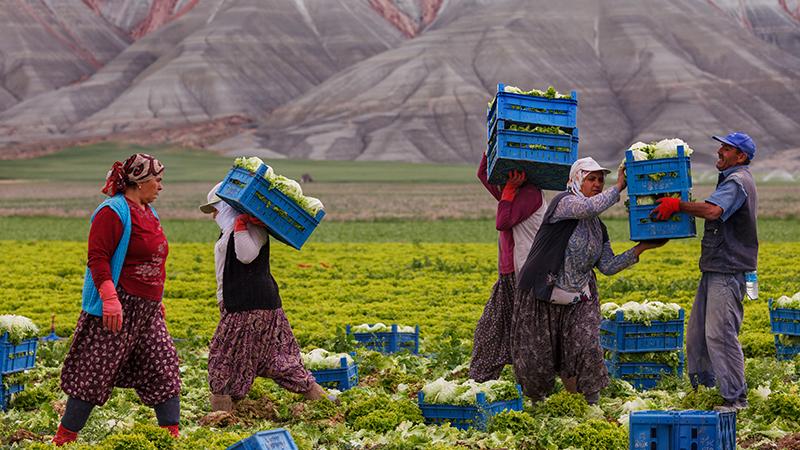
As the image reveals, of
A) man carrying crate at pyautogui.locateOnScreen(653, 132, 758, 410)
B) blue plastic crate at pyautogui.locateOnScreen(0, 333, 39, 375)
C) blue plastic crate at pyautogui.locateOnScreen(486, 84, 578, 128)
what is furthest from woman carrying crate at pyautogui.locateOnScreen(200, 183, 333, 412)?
man carrying crate at pyautogui.locateOnScreen(653, 132, 758, 410)

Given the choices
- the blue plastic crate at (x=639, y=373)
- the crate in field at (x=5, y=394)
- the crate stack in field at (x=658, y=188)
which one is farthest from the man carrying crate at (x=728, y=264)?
the crate in field at (x=5, y=394)

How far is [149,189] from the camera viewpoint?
323 inches

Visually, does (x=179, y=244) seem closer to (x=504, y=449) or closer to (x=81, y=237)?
(x=81, y=237)

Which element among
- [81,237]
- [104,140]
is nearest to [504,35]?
[104,140]

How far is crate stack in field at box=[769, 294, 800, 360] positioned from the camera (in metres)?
11.6

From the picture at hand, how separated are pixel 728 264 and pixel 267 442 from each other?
4938 millimetres

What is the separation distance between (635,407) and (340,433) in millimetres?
2350

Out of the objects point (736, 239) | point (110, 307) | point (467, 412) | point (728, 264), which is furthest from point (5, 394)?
point (736, 239)

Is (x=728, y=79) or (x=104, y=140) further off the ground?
(x=728, y=79)

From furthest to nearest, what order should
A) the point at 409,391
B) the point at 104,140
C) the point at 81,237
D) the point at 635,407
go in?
the point at 104,140, the point at 81,237, the point at 409,391, the point at 635,407

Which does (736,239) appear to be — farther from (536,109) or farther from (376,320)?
(376,320)

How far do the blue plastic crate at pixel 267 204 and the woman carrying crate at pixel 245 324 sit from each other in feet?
0.45

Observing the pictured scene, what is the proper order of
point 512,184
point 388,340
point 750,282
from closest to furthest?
point 750,282
point 512,184
point 388,340

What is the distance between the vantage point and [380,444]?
8.14m
